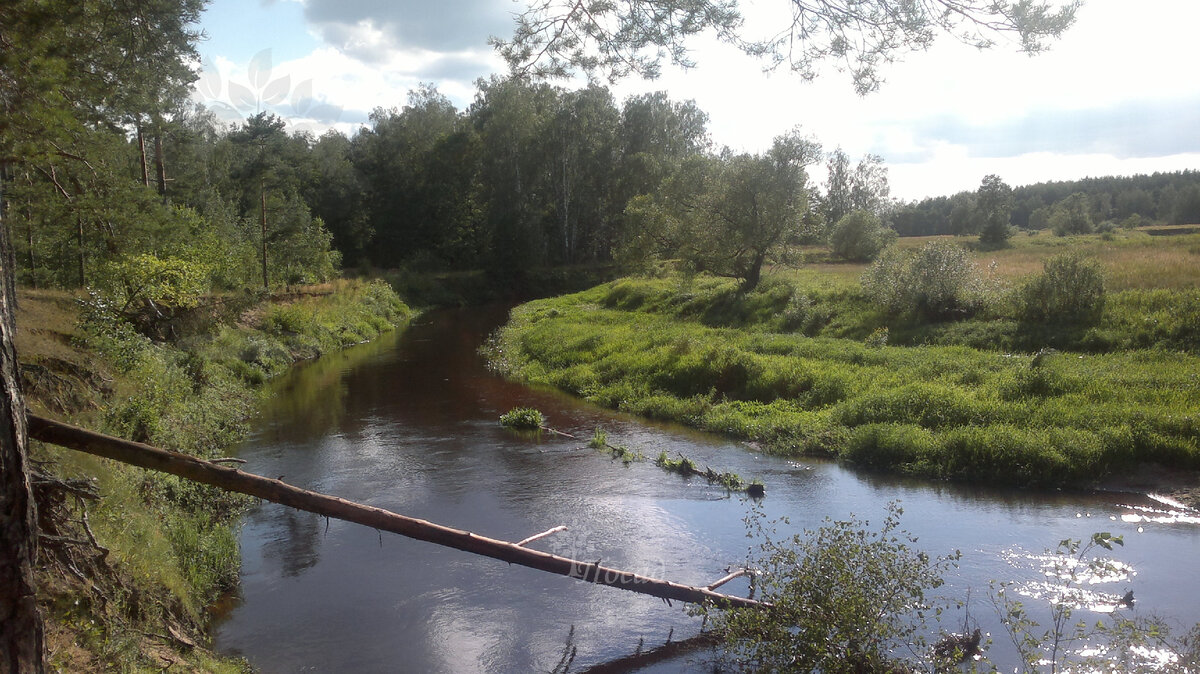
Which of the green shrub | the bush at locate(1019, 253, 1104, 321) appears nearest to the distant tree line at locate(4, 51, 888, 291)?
the green shrub

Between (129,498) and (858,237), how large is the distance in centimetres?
4633

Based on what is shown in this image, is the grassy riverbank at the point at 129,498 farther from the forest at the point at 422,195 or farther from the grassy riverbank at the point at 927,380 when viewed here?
the grassy riverbank at the point at 927,380

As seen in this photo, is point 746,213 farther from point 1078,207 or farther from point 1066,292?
point 1078,207

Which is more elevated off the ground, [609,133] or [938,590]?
[609,133]

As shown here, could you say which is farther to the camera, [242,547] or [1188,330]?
[1188,330]

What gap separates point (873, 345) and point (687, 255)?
535 inches

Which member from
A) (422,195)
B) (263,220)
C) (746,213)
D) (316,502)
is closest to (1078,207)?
(746,213)

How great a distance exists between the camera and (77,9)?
8172 mm

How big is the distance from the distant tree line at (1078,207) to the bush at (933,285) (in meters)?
29.8

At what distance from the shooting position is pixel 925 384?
16.2 m

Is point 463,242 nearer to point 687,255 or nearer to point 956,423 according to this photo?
point 687,255

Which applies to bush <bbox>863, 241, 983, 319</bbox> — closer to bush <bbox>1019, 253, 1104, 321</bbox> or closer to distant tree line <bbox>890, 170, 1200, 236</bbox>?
bush <bbox>1019, 253, 1104, 321</bbox>

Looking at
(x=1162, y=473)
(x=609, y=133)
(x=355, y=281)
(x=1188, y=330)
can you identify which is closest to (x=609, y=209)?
(x=609, y=133)

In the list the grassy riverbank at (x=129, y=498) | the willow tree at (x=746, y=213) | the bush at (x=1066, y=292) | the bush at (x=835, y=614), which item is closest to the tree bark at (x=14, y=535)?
the grassy riverbank at (x=129, y=498)
